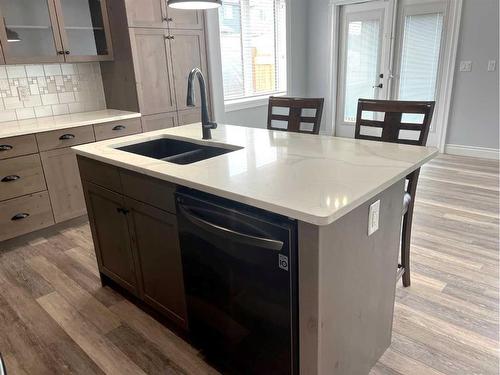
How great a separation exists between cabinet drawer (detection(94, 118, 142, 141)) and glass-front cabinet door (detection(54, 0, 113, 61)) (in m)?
0.65

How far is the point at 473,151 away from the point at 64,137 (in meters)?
4.78

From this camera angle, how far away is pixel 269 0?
16.9ft

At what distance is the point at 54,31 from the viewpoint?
3135 mm

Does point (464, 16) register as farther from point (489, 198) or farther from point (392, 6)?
point (489, 198)

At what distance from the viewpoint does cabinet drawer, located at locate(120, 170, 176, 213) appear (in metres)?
1.62

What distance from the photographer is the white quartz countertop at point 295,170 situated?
1174 millimetres

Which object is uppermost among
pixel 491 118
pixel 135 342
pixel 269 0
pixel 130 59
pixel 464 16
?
A: pixel 269 0

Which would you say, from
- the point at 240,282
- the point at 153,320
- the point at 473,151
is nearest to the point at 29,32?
the point at 153,320

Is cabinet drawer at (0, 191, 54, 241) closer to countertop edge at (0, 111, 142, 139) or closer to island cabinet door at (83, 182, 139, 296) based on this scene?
countertop edge at (0, 111, 142, 139)

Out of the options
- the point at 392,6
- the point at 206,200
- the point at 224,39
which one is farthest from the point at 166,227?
the point at 392,6

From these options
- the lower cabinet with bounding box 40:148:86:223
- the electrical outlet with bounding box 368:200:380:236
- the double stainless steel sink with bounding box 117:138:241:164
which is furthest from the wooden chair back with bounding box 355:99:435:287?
the lower cabinet with bounding box 40:148:86:223

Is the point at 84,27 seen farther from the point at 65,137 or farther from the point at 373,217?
the point at 373,217

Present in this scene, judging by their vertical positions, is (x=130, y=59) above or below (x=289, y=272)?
above

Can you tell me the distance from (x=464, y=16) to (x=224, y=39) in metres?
2.93
